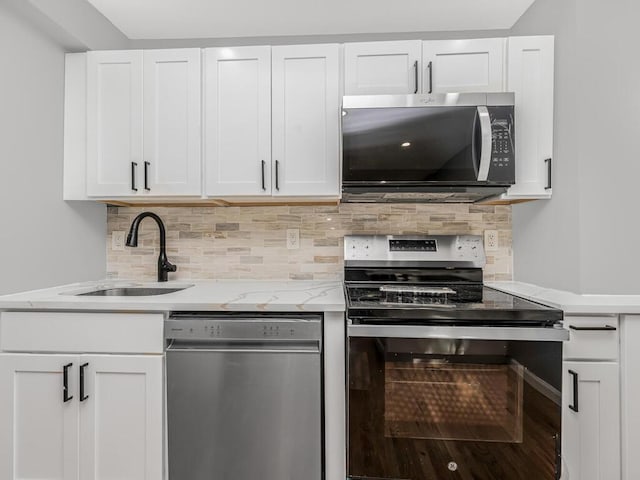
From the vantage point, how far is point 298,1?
1.88m

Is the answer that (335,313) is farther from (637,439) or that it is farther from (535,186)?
(637,439)

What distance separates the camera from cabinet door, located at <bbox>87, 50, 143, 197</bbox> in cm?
190

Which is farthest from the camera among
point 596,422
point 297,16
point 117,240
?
point 117,240

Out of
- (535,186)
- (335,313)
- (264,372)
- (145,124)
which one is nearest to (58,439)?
(264,372)

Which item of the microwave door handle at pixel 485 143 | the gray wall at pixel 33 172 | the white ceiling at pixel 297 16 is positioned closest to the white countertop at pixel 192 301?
the gray wall at pixel 33 172

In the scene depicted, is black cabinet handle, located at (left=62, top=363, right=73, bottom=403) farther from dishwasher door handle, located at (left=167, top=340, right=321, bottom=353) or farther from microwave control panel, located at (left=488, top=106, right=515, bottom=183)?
microwave control panel, located at (left=488, top=106, right=515, bottom=183)

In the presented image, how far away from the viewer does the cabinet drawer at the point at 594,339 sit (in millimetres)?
1475

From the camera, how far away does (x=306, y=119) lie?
6.10ft

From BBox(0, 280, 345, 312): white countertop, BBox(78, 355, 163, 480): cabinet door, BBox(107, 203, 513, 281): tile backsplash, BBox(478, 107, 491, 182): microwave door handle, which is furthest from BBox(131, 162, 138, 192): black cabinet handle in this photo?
BBox(478, 107, 491, 182): microwave door handle

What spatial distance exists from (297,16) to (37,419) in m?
2.26

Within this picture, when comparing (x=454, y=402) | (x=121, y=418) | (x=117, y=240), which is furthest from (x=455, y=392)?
(x=117, y=240)

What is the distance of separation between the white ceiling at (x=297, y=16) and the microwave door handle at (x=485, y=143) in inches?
27.3

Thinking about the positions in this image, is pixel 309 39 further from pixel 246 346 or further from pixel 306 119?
pixel 246 346

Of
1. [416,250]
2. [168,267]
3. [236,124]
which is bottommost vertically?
[168,267]
